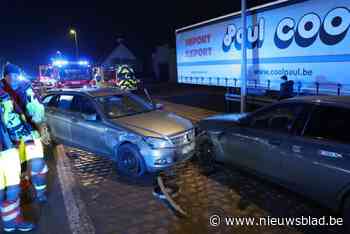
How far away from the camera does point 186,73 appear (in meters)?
16.1

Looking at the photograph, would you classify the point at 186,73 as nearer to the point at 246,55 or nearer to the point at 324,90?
the point at 246,55

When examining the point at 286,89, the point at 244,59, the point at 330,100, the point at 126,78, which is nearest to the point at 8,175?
the point at 330,100

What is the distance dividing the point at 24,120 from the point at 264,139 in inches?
131

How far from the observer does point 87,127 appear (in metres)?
6.49

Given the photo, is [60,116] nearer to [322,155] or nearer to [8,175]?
[8,175]

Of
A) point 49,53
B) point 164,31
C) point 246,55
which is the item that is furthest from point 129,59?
point 246,55

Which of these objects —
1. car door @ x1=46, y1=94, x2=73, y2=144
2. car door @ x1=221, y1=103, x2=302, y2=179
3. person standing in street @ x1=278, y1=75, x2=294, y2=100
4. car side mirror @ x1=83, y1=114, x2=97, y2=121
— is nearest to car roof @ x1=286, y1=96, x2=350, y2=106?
car door @ x1=221, y1=103, x2=302, y2=179

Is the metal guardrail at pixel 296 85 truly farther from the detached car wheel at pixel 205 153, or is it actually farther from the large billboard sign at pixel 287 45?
the detached car wheel at pixel 205 153

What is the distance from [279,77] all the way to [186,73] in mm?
7227

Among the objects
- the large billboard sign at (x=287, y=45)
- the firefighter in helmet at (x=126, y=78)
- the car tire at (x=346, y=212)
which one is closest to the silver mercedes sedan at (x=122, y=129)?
the car tire at (x=346, y=212)

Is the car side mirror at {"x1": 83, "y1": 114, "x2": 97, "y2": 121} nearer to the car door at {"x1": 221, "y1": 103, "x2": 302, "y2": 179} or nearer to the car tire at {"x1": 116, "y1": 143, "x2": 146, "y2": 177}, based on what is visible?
the car tire at {"x1": 116, "y1": 143, "x2": 146, "y2": 177}

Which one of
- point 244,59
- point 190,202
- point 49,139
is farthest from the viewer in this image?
point 244,59

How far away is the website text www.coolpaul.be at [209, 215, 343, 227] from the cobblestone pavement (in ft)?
0.25

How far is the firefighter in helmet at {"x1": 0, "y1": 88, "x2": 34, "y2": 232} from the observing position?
3.95 m
